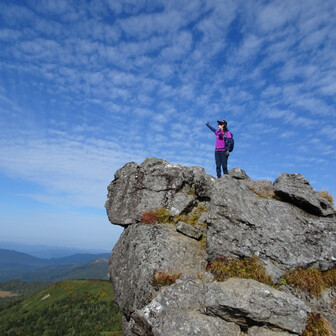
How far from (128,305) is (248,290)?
7.68 m

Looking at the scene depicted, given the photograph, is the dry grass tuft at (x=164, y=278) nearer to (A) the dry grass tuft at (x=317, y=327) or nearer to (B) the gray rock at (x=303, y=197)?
(A) the dry grass tuft at (x=317, y=327)

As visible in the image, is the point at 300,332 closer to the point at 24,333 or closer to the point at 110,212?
the point at 110,212

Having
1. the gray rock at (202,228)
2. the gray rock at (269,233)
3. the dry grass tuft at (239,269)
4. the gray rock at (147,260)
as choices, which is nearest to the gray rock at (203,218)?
the gray rock at (202,228)

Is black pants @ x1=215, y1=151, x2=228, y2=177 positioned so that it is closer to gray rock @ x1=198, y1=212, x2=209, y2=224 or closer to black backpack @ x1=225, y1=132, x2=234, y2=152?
black backpack @ x1=225, y1=132, x2=234, y2=152

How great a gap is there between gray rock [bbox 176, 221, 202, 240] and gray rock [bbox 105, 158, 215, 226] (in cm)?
185

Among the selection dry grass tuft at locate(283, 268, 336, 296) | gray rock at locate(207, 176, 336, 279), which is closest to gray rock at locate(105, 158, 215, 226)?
gray rock at locate(207, 176, 336, 279)

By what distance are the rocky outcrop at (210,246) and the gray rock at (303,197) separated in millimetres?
72

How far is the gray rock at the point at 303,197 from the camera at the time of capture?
16.9m

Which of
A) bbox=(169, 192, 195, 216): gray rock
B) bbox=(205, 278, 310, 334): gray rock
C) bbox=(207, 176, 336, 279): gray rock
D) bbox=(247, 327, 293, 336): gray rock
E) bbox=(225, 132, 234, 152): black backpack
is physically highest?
bbox=(225, 132, 234, 152): black backpack

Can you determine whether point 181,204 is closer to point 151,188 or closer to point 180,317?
point 151,188

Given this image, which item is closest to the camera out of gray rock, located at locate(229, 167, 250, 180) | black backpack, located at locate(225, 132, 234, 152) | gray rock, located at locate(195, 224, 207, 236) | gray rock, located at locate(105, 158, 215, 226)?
gray rock, located at locate(195, 224, 207, 236)

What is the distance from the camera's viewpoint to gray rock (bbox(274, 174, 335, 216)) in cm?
1694

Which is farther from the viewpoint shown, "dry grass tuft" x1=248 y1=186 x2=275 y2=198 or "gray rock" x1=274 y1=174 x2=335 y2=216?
"dry grass tuft" x1=248 y1=186 x2=275 y2=198

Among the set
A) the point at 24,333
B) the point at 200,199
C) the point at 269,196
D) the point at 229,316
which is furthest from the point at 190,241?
the point at 24,333
